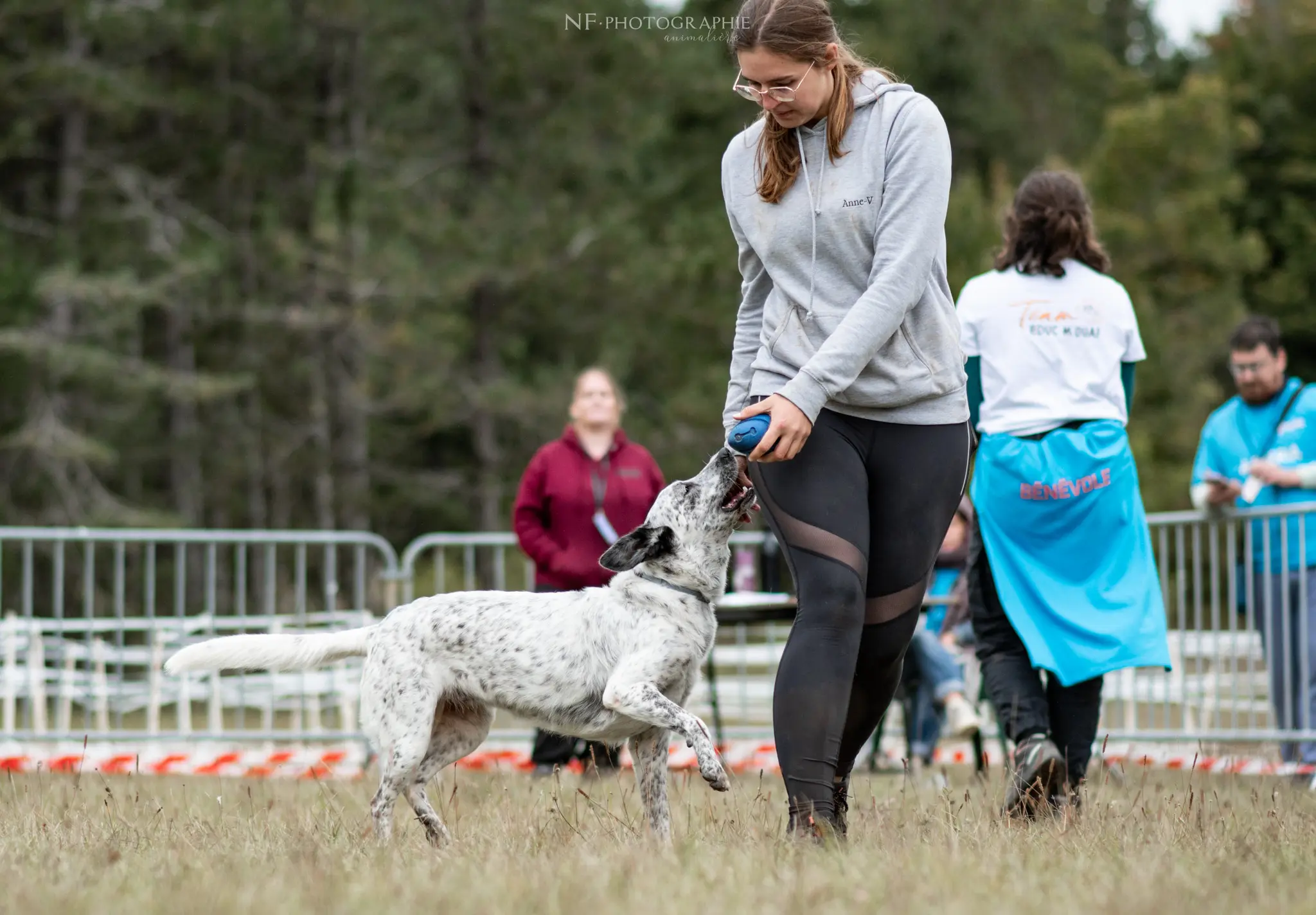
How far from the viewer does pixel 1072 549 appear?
484 centimetres

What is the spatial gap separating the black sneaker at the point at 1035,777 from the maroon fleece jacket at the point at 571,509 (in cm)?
327

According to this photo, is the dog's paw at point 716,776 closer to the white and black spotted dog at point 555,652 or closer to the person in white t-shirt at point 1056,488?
the white and black spotted dog at point 555,652

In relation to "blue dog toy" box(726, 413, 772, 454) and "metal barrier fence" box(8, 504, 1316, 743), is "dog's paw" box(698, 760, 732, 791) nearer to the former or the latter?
"blue dog toy" box(726, 413, 772, 454)

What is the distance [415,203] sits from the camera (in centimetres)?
2161

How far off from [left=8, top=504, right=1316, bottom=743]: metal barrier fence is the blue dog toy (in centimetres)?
183

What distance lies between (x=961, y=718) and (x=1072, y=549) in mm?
2808

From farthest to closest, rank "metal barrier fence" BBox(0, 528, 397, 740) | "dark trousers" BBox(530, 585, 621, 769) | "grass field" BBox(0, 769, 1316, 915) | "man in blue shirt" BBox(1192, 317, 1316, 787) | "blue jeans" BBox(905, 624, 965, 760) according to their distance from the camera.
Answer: "metal barrier fence" BBox(0, 528, 397, 740), "blue jeans" BBox(905, 624, 965, 760), "dark trousers" BBox(530, 585, 621, 769), "man in blue shirt" BBox(1192, 317, 1316, 787), "grass field" BBox(0, 769, 1316, 915)

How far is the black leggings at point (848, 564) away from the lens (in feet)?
11.5

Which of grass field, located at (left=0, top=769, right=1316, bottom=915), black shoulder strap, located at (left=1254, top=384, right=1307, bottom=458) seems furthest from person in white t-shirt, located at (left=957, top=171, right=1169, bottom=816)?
black shoulder strap, located at (left=1254, top=384, right=1307, bottom=458)

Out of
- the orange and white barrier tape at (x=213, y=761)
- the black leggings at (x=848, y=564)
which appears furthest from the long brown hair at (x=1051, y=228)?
the orange and white barrier tape at (x=213, y=761)

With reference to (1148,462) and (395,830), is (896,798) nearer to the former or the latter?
(395,830)

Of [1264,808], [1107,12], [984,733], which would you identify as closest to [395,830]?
[1264,808]

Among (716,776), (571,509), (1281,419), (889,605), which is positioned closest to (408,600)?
(571,509)

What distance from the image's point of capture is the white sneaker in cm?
741
